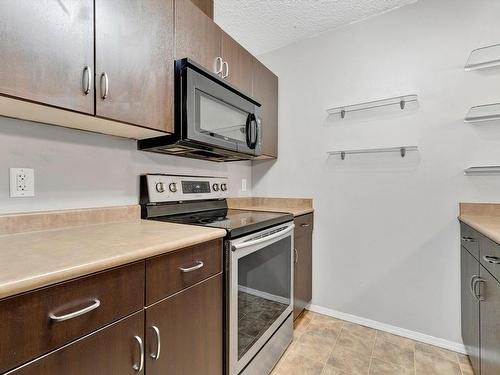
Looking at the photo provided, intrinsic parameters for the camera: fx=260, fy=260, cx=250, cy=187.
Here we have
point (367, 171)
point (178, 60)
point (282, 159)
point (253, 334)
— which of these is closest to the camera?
point (178, 60)

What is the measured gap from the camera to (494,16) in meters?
1.65

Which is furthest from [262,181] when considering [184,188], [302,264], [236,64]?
[236,64]

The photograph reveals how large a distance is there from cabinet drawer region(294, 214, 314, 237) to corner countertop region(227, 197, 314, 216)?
0.06 meters

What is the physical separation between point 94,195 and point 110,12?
821mm

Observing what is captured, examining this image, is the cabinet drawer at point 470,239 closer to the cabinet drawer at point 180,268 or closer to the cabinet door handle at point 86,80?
the cabinet drawer at point 180,268

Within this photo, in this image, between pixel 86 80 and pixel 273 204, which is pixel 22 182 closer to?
pixel 86 80

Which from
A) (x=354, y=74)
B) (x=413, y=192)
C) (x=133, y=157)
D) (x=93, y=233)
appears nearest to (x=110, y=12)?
(x=133, y=157)

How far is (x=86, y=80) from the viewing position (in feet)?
3.13

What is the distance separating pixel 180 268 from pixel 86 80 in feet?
2.54

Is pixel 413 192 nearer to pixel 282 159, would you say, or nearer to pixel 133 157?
pixel 282 159

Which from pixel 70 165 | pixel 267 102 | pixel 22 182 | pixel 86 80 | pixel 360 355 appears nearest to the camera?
pixel 86 80

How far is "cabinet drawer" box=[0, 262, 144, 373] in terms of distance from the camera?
55cm

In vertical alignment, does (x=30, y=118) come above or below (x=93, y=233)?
above

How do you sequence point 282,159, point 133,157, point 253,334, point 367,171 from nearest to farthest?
point 253,334 < point 133,157 < point 367,171 < point 282,159
